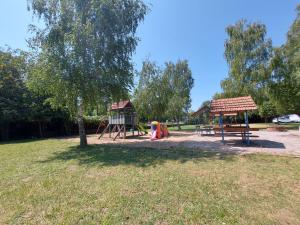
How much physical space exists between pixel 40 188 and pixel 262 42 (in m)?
26.8

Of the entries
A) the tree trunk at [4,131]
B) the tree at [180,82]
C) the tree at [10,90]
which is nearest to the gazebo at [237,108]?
the tree at [180,82]

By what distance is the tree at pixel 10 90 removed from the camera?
729 inches

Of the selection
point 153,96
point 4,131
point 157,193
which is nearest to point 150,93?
point 153,96

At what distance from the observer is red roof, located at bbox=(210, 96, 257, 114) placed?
35.1 feet

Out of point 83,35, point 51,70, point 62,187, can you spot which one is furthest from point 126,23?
point 62,187

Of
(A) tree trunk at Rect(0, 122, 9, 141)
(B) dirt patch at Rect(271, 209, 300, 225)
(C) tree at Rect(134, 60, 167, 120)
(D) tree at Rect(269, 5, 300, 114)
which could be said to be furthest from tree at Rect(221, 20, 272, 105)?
(A) tree trunk at Rect(0, 122, 9, 141)

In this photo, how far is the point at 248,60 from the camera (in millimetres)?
24078

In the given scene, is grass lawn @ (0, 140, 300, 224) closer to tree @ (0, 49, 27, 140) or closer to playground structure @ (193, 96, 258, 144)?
playground structure @ (193, 96, 258, 144)

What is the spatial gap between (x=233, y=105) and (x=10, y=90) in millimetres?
20372

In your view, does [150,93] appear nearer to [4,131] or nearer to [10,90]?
[10,90]

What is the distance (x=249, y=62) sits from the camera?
950 inches

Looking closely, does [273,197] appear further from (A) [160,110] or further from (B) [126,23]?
(A) [160,110]

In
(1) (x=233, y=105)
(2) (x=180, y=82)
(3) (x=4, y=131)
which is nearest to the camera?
(1) (x=233, y=105)

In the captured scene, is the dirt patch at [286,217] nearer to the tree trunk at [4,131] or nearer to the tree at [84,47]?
the tree at [84,47]
